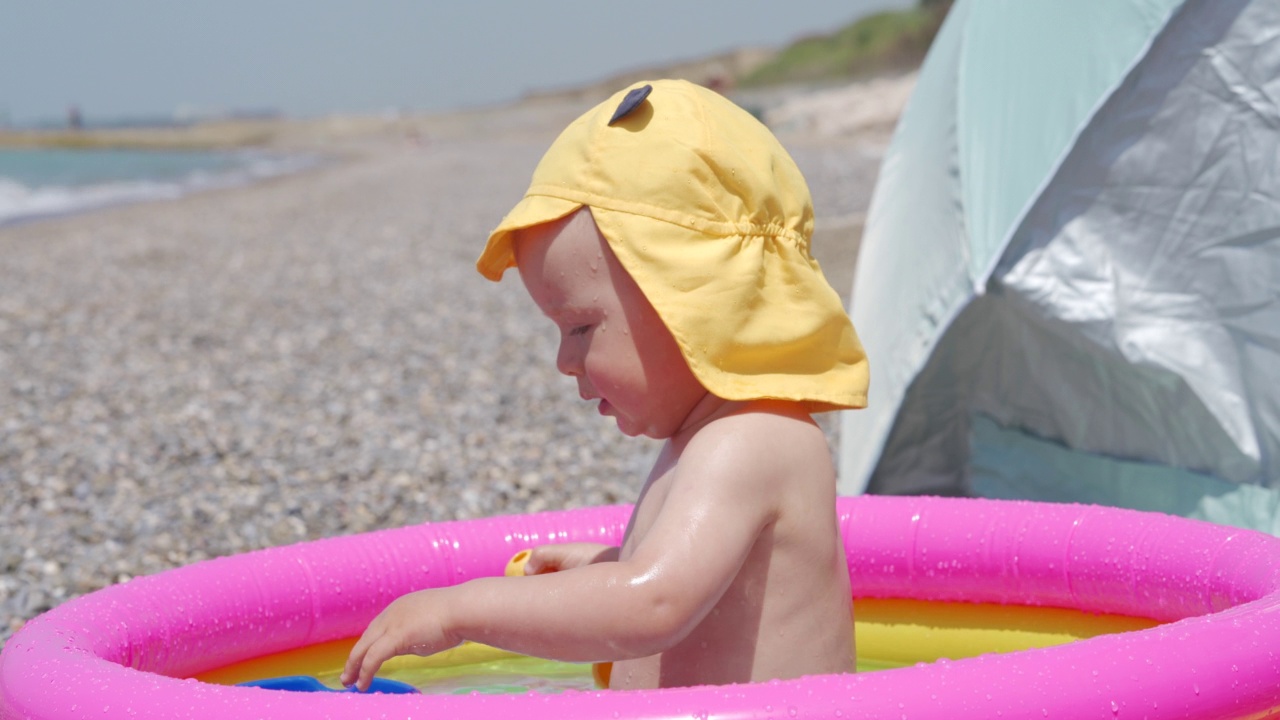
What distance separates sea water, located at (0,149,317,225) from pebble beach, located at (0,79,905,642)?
928cm

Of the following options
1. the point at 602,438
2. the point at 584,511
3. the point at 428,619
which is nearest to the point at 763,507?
the point at 428,619

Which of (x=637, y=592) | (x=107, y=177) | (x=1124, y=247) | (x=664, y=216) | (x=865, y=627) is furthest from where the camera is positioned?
(x=107, y=177)

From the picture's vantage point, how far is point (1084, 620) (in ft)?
8.77

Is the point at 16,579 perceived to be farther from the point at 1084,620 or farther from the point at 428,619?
the point at 1084,620

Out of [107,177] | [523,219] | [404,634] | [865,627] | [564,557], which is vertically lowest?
[107,177]

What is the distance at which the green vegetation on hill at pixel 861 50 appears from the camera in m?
39.6

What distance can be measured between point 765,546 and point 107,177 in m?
31.6

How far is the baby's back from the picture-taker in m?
1.76

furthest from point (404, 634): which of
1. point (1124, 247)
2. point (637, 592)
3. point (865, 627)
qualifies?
point (1124, 247)

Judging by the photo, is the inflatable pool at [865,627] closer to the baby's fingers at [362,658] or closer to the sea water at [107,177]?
the baby's fingers at [362,658]

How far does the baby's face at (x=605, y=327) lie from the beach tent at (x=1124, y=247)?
158cm

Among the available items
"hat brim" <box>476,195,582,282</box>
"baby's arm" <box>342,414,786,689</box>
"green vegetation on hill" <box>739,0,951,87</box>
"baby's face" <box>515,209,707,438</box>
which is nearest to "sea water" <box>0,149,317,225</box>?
"hat brim" <box>476,195,582,282</box>

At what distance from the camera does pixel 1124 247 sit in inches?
128

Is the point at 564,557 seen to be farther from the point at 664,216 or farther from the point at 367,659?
the point at 664,216
